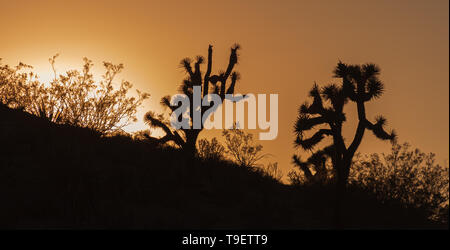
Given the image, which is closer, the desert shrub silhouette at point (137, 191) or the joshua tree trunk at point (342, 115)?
the desert shrub silhouette at point (137, 191)

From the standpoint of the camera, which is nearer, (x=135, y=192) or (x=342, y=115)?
(x=135, y=192)

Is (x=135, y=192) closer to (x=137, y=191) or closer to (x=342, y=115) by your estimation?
(x=137, y=191)

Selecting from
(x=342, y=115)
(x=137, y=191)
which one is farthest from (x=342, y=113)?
(x=137, y=191)

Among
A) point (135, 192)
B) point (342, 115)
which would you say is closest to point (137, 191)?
point (135, 192)

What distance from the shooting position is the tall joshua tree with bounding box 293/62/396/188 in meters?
16.4

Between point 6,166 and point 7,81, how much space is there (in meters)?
8.77

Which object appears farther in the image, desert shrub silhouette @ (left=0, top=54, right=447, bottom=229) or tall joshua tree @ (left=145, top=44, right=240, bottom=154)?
tall joshua tree @ (left=145, top=44, right=240, bottom=154)

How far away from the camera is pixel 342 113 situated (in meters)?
16.9

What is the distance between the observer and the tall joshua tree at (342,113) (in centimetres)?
1644

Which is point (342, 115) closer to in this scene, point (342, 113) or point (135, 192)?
point (342, 113)

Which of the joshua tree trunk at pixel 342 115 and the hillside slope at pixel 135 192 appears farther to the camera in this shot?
the joshua tree trunk at pixel 342 115
